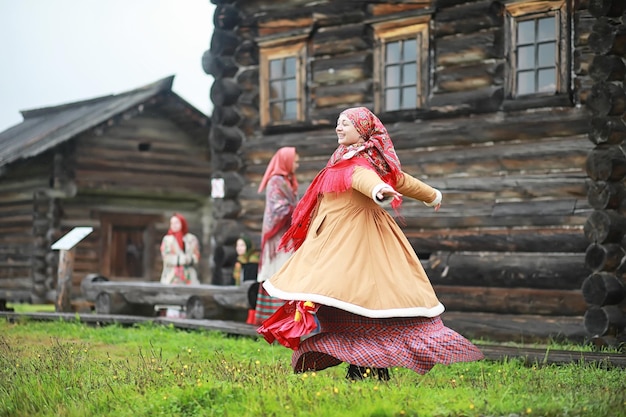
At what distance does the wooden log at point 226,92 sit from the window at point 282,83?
17.0 inches

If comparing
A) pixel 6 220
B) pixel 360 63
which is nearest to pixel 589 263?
pixel 360 63

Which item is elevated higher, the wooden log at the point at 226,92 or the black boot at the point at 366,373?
the wooden log at the point at 226,92

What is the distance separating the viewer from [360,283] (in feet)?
19.9

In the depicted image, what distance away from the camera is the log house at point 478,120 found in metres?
10.4

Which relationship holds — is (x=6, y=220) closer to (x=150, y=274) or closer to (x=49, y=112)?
(x=150, y=274)

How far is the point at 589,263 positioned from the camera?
999 centimetres

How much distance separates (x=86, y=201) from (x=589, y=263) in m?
12.9

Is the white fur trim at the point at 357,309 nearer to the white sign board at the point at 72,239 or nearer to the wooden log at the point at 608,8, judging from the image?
the wooden log at the point at 608,8


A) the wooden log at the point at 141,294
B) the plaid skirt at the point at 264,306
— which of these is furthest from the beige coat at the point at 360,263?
the wooden log at the point at 141,294

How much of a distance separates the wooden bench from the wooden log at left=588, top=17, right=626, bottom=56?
14.9 feet

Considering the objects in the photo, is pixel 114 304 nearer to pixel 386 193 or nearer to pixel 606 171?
pixel 606 171

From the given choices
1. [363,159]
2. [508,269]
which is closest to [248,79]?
[508,269]

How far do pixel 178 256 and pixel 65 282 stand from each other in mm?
1665

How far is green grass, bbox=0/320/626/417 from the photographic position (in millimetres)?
5086
